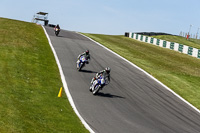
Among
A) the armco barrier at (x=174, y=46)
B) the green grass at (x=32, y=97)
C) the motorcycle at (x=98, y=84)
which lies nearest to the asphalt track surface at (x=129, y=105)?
the motorcycle at (x=98, y=84)

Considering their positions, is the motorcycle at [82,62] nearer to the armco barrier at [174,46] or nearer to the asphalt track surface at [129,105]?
the asphalt track surface at [129,105]

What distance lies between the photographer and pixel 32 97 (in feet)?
47.4

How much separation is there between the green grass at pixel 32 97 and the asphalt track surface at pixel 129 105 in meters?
0.96

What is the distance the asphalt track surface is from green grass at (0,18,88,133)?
3.16 ft

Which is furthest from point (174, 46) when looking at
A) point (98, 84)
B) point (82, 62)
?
point (98, 84)

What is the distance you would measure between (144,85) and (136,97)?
362 centimetres

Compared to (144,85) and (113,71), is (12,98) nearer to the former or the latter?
(144,85)

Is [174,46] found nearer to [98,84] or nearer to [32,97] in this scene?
[98,84]

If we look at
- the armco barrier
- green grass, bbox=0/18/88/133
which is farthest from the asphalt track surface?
the armco barrier

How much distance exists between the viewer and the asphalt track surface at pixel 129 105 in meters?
14.0

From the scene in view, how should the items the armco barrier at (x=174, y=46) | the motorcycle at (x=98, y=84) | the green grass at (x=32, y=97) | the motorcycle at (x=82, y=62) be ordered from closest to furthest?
the green grass at (x=32, y=97) < the motorcycle at (x=98, y=84) < the motorcycle at (x=82, y=62) < the armco barrier at (x=174, y=46)

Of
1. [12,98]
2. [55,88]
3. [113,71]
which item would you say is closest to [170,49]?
[113,71]

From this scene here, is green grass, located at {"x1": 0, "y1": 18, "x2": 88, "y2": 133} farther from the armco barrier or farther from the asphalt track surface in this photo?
the armco barrier

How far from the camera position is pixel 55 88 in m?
17.2
